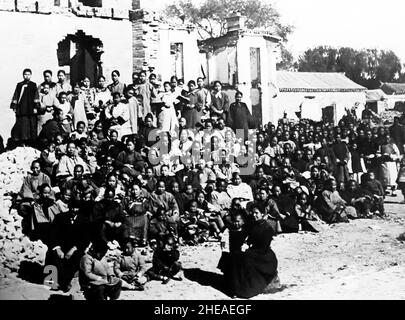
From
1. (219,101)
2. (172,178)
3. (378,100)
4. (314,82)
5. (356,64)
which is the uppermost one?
(356,64)

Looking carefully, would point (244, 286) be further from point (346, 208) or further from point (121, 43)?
point (121, 43)

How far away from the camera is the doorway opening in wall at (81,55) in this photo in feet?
38.0

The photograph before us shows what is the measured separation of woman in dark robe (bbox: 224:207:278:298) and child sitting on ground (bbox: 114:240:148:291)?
3.25ft

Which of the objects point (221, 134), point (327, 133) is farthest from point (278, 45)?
point (221, 134)

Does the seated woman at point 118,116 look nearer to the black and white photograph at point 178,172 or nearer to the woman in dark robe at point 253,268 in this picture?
the black and white photograph at point 178,172

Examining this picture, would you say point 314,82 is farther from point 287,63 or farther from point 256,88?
point 256,88

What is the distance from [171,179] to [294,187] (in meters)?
2.15

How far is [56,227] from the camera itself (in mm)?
6613

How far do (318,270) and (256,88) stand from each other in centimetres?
780

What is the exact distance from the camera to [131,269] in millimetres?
6277

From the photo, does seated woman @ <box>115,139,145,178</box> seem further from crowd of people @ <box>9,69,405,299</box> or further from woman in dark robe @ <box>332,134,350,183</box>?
woman in dark robe @ <box>332,134,350,183</box>

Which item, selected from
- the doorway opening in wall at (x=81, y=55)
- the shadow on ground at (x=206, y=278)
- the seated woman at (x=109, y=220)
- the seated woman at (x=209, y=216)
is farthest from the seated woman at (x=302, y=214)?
the doorway opening in wall at (x=81, y=55)

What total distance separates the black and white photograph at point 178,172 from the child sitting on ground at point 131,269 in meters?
0.02

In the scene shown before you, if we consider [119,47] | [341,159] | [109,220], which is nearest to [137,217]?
[109,220]
